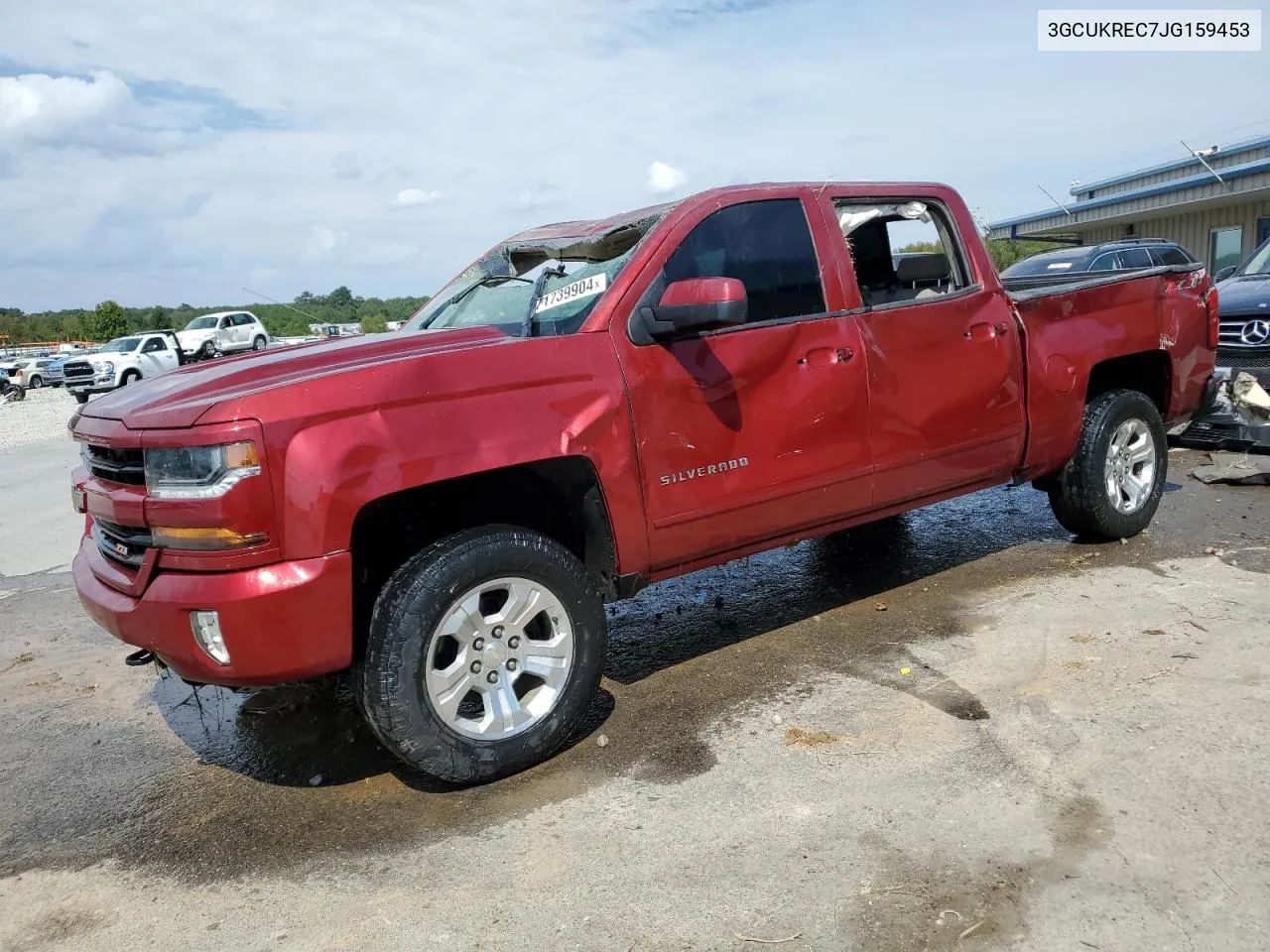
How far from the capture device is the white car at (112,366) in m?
28.2

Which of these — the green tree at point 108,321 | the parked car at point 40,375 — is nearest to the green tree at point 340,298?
the parked car at point 40,375

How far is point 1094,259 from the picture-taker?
512 inches

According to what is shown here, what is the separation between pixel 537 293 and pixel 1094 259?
→ 11.0 meters

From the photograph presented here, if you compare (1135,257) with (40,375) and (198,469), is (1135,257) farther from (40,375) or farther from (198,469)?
(40,375)

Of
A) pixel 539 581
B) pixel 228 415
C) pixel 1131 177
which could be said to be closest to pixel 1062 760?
pixel 539 581

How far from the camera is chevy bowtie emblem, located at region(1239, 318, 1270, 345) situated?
7.43m

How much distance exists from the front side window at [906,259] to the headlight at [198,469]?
9.74ft

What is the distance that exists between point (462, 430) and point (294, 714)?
176 cm

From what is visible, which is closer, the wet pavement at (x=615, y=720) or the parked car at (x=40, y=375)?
the wet pavement at (x=615, y=720)

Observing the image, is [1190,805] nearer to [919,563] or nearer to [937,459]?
[937,459]

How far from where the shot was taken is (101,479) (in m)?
3.47

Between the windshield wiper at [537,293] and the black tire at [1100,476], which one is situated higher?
the windshield wiper at [537,293]

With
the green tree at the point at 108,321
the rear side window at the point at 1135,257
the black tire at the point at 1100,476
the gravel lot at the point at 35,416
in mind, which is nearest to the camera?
the black tire at the point at 1100,476

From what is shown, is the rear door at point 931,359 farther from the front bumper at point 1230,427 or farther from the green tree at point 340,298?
the green tree at point 340,298
